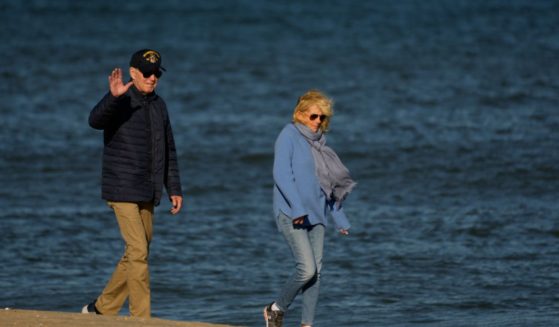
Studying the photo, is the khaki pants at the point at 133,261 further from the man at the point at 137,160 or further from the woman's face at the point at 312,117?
the woman's face at the point at 312,117

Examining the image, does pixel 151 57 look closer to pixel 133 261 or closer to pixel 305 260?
pixel 133 261

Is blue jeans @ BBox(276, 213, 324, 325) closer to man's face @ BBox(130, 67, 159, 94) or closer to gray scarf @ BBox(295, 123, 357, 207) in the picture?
gray scarf @ BBox(295, 123, 357, 207)

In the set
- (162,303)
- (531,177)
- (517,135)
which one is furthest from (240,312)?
(517,135)

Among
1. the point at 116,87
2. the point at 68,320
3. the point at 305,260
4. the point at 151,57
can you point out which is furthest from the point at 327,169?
the point at 68,320

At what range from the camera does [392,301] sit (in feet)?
30.1

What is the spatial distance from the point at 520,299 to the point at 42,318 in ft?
12.6

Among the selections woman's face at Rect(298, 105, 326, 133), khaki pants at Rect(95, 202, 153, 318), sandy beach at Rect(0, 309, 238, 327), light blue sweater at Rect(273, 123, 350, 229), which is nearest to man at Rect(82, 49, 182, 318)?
khaki pants at Rect(95, 202, 153, 318)

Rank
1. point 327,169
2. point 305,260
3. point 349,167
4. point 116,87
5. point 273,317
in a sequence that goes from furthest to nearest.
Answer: point 349,167
point 273,317
point 327,169
point 305,260
point 116,87

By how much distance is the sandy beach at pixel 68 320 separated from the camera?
A: 22.5ft

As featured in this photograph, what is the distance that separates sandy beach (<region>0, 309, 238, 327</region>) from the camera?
6.85 m

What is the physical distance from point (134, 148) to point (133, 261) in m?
0.67

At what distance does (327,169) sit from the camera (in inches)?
285

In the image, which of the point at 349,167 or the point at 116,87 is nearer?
the point at 116,87

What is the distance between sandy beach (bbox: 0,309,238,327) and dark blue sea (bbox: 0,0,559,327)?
165 centimetres
